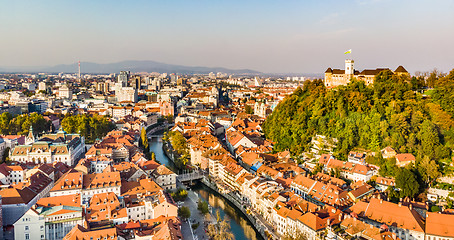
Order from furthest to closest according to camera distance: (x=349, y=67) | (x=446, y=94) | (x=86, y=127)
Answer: (x=86, y=127) → (x=349, y=67) → (x=446, y=94)

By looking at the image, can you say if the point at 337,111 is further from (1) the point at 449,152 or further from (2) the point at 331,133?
(1) the point at 449,152

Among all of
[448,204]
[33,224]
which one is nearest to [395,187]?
[448,204]

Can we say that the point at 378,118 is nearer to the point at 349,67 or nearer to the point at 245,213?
the point at 349,67

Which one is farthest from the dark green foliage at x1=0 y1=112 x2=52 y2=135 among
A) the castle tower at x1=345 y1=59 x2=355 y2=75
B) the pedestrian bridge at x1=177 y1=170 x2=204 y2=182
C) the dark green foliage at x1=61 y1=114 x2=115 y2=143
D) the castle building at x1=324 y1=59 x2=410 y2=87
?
the castle tower at x1=345 y1=59 x2=355 y2=75

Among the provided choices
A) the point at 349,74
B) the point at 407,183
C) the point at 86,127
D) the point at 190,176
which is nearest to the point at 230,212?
the point at 190,176

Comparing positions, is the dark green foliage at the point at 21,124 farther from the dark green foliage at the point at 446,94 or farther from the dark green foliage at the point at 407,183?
the dark green foliage at the point at 446,94

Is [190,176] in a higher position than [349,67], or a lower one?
lower
